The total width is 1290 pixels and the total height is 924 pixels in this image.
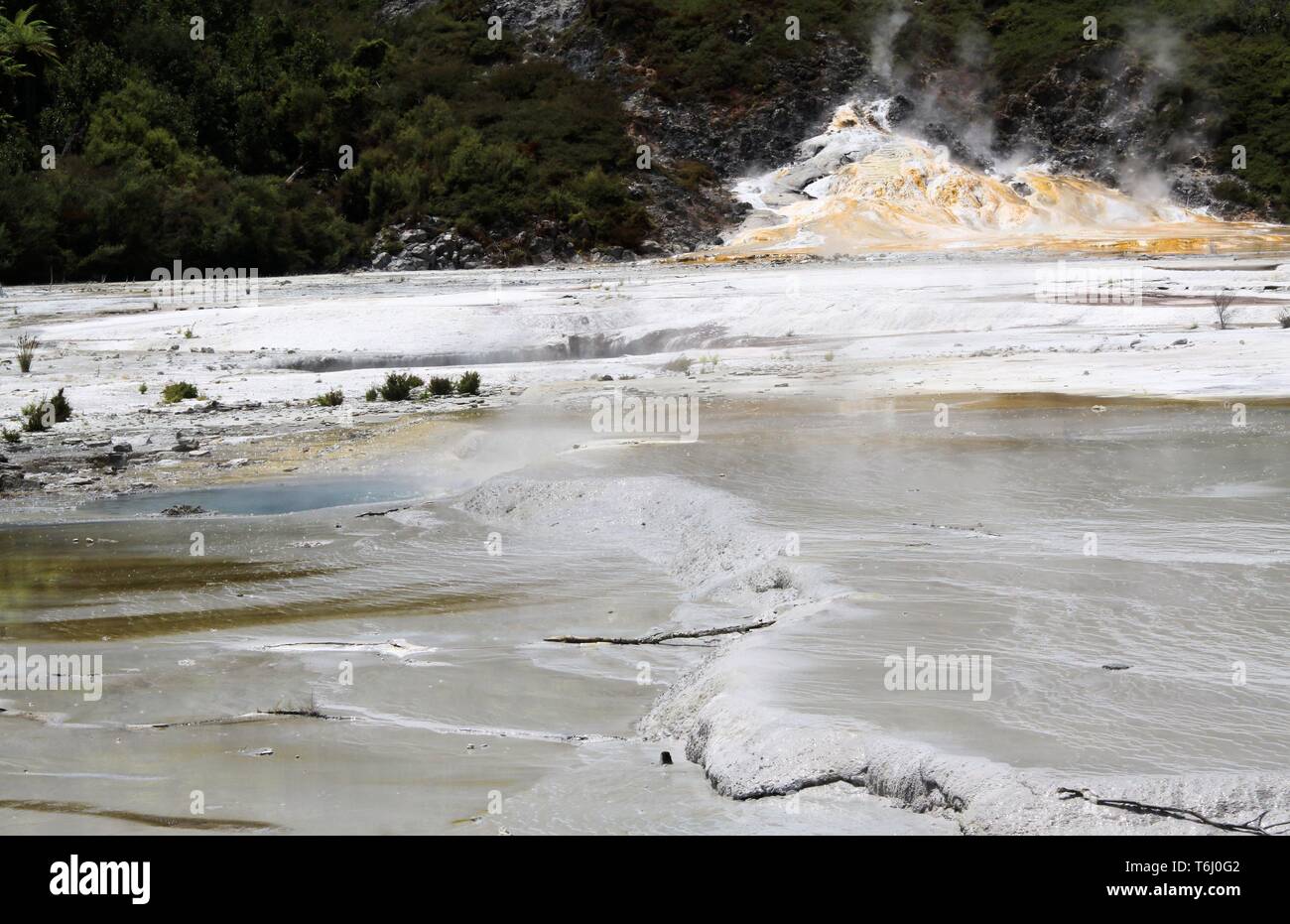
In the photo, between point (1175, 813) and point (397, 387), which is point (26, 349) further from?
Result: point (1175, 813)

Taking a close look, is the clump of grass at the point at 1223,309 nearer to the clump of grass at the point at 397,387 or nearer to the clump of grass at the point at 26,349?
the clump of grass at the point at 397,387

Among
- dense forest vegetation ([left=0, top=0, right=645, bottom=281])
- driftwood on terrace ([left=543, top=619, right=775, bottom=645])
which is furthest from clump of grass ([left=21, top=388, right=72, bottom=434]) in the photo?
dense forest vegetation ([left=0, top=0, right=645, bottom=281])

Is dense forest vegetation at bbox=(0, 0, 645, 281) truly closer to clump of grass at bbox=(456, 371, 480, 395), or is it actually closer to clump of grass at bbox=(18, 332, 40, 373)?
clump of grass at bbox=(18, 332, 40, 373)

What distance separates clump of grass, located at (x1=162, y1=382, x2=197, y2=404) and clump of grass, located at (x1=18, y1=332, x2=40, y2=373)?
2.66 m

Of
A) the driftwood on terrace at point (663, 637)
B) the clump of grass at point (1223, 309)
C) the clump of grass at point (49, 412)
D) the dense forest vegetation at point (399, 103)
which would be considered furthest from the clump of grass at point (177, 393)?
the dense forest vegetation at point (399, 103)

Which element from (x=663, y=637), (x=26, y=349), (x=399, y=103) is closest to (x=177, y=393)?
(x=26, y=349)

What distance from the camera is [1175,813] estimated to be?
3879 mm

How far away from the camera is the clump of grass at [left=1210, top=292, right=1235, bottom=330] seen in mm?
18297

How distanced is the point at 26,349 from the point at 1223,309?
1551cm

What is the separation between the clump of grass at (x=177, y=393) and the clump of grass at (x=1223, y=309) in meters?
12.2

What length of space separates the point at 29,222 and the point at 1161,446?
30.7m
